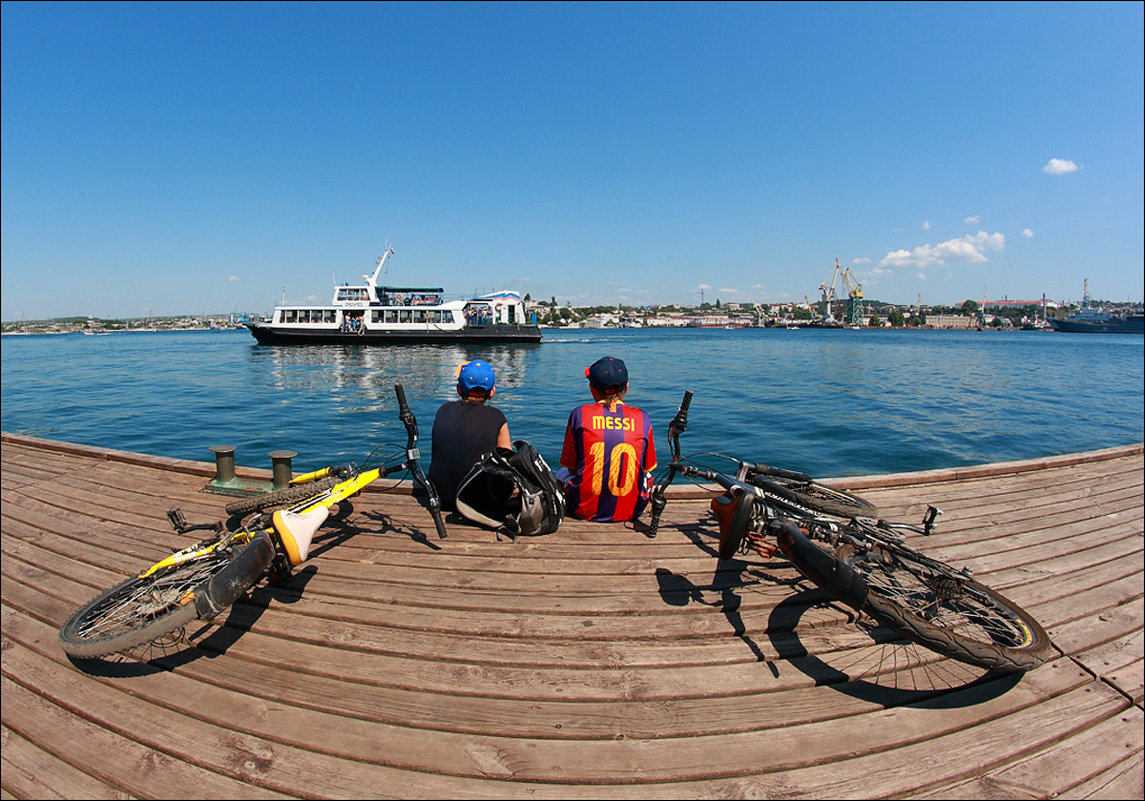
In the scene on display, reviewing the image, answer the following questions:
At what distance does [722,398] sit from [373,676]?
2322 cm

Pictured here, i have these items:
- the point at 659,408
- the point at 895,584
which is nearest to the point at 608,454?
the point at 895,584

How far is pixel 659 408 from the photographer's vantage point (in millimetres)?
21438

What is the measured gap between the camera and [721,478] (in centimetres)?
441

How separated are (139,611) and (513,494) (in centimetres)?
264

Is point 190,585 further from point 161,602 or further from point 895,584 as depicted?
point 895,584

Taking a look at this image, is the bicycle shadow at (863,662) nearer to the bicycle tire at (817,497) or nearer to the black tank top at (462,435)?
the bicycle tire at (817,497)

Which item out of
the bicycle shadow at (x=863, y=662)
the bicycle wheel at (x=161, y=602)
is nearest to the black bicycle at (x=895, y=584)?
the bicycle shadow at (x=863, y=662)

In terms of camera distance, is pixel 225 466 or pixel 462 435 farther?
pixel 225 466

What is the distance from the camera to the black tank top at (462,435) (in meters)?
4.53

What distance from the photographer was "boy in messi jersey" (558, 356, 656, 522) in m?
4.54

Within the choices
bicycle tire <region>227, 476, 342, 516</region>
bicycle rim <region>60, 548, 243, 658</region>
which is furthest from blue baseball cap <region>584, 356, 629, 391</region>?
bicycle rim <region>60, 548, 243, 658</region>

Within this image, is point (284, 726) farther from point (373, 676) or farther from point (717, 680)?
point (717, 680)

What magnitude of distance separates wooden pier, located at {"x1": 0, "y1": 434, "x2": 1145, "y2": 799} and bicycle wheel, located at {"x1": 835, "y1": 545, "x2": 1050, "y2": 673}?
252 mm

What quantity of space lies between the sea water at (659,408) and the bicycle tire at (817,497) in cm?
783
